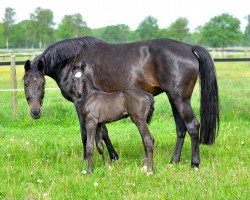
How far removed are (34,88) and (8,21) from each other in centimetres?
9362

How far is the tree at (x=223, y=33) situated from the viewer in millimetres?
74550

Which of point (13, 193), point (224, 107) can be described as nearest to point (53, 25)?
point (224, 107)

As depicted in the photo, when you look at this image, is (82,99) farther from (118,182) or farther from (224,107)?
(224,107)

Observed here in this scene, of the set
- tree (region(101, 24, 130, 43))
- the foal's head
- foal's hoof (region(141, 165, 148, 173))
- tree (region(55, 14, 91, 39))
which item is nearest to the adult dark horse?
the foal's head

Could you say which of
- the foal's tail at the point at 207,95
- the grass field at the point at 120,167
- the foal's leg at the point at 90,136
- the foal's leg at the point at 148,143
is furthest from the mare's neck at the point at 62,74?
the foal's tail at the point at 207,95

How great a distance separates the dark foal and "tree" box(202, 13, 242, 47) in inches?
2797

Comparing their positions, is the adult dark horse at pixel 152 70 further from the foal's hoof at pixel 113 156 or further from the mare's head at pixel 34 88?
the foal's hoof at pixel 113 156

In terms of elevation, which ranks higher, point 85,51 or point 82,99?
point 85,51

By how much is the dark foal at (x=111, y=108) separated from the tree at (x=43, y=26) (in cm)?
7706

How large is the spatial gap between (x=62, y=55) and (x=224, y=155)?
9.76 feet

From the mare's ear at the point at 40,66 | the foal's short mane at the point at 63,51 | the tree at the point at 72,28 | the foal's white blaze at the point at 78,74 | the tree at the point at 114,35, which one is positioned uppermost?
the foal's short mane at the point at 63,51

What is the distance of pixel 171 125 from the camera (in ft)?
31.3

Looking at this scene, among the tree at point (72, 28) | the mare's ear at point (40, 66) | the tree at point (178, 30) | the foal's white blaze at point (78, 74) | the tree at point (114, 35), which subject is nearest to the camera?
the foal's white blaze at point (78, 74)

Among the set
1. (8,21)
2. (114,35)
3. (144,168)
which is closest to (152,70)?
(144,168)
